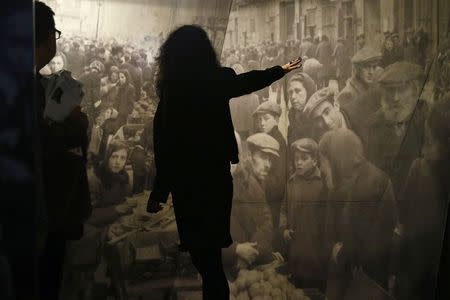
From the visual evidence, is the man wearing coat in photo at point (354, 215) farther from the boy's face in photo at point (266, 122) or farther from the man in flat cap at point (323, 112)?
the boy's face in photo at point (266, 122)

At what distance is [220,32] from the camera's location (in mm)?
2980

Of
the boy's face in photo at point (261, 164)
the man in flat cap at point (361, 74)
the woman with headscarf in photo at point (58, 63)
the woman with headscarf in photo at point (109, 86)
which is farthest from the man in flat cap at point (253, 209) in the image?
the woman with headscarf in photo at point (58, 63)

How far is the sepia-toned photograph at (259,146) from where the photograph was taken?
9.25ft

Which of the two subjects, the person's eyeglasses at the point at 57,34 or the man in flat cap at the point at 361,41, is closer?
the person's eyeglasses at the point at 57,34

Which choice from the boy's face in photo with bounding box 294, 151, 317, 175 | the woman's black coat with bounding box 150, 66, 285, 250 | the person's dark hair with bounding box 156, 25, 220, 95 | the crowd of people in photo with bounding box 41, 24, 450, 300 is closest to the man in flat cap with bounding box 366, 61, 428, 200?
the crowd of people in photo with bounding box 41, 24, 450, 300

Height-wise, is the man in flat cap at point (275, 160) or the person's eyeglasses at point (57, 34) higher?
the person's eyeglasses at point (57, 34)

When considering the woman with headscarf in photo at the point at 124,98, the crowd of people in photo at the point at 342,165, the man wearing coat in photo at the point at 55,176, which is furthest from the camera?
the crowd of people in photo at the point at 342,165

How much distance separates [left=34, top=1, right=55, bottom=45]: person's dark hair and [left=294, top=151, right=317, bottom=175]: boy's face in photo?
124cm

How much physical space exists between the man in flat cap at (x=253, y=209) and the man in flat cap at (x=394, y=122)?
474 millimetres

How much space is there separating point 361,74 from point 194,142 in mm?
877

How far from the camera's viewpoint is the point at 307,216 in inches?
123

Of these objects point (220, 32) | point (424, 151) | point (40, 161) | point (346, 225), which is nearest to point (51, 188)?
point (40, 161)

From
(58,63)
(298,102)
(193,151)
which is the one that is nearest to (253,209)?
(193,151)

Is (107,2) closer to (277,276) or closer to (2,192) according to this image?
(2,192)
